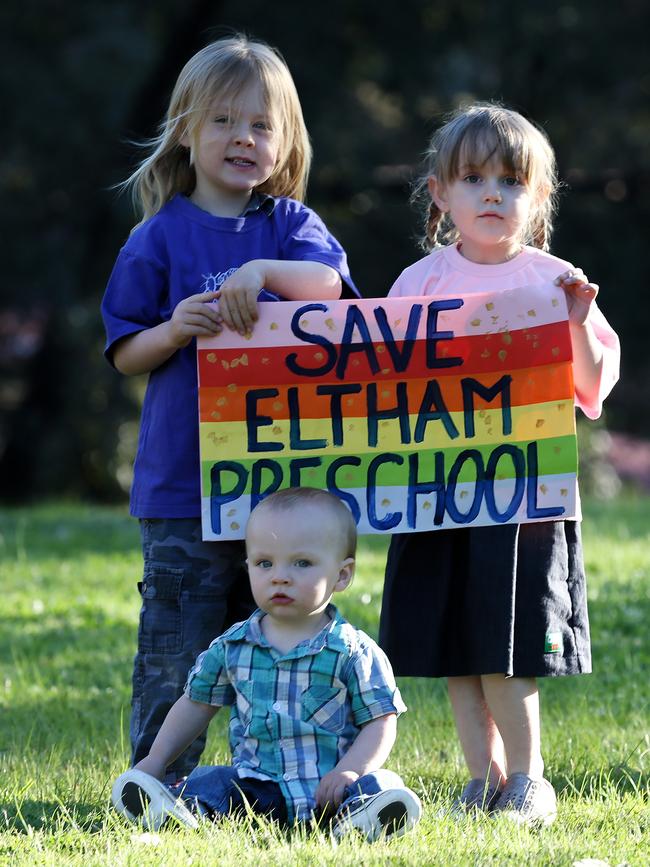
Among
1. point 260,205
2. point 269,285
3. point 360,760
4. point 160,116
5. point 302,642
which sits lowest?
point 360,760

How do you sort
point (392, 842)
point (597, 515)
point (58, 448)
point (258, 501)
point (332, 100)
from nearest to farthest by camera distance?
point (392, 842) → point (258, 501) → point (597, 515) → point (58, 448) → point (332, 100)

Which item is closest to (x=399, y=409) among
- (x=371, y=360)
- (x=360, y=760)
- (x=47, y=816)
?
(x=371, y=360)

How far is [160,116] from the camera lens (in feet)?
50.8

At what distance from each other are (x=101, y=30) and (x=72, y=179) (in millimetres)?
1999

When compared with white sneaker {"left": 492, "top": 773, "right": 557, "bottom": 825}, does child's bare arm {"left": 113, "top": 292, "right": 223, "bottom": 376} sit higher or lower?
higher

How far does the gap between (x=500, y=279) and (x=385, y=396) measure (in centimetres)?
46

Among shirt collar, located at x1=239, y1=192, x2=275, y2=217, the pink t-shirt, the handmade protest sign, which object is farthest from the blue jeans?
shirt collar, located at x1=239, y1=192, x2=275, y2=217

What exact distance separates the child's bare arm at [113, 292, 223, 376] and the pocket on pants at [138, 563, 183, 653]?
571 millimetres

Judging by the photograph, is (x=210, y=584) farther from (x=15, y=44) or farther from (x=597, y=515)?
(x=15, y=44)

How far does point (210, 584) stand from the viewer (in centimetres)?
381

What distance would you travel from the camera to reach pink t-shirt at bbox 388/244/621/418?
3785mm

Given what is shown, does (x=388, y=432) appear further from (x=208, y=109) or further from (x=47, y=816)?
(x=47, y=816)

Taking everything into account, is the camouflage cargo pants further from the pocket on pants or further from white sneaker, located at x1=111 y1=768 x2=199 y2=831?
white sneaker, located at x1=111 y1=768 x2=199 y2=831

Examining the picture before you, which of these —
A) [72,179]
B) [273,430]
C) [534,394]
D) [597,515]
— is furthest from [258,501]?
[72,179]
